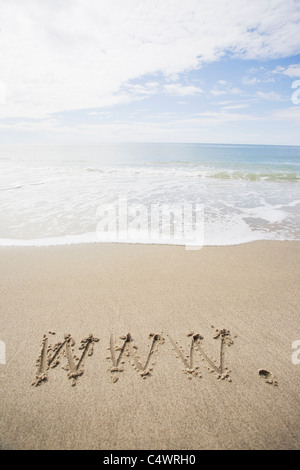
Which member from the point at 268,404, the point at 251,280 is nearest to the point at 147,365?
the point at 268,404

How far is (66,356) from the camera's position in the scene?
244cm

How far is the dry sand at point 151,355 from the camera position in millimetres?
1846

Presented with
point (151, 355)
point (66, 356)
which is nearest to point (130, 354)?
point (151, 355)

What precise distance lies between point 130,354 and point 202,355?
795 mm

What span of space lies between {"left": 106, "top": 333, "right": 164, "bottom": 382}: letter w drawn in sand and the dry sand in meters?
0.01

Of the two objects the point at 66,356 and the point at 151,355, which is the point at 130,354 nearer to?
the point at 151,355

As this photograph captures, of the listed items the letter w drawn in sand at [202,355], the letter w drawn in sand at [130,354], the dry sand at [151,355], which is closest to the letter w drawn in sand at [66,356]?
the dry sand at [151,355]

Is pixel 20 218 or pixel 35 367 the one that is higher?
pixel 20 218

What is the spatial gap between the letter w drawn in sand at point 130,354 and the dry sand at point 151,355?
1cm

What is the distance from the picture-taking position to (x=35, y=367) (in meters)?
2.32

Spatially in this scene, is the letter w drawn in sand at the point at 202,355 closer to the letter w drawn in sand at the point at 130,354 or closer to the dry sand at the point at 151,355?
the dry sand at the point at 151,355

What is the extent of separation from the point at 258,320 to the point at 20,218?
676 cm

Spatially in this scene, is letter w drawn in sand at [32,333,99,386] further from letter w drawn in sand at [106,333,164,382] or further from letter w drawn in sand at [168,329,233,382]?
letter w drawn in sand at [168,329,233,382]
